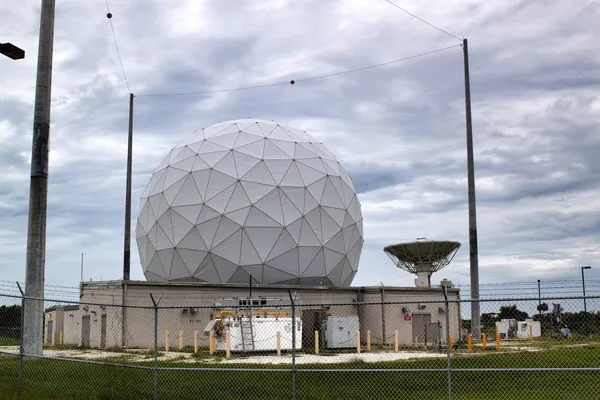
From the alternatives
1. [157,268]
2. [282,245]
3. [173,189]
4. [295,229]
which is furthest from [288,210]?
[157,268]

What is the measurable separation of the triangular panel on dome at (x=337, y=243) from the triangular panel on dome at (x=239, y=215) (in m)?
4.94

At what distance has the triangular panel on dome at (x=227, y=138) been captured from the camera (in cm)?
3609

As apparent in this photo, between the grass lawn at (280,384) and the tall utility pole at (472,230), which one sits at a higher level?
the tall utility pole at (472,230)

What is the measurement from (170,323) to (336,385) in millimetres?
16528

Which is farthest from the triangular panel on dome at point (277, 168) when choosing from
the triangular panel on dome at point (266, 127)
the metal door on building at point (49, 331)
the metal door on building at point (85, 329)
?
the metal door on building at point (49, 331)

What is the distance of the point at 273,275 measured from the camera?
110 ft

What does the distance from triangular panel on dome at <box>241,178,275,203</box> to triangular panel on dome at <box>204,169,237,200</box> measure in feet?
2.42

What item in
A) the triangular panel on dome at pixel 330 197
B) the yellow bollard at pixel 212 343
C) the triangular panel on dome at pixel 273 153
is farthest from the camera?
the triangular panel on dome at pixel 330 197

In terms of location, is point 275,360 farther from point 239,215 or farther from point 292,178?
point 292,178

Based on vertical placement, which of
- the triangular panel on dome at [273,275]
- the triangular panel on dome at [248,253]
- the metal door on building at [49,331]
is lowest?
the metal door on building at [49,331]

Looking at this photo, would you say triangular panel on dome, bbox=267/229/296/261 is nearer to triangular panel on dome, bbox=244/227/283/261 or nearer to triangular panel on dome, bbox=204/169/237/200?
triangular panel on dome, bbox=244/227/283/261

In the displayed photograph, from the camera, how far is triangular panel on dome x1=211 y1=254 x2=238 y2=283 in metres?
33.1

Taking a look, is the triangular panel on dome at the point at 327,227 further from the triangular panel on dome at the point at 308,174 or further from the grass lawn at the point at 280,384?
the grass lawn at the point at 280,384

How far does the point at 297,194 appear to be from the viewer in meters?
34.7
